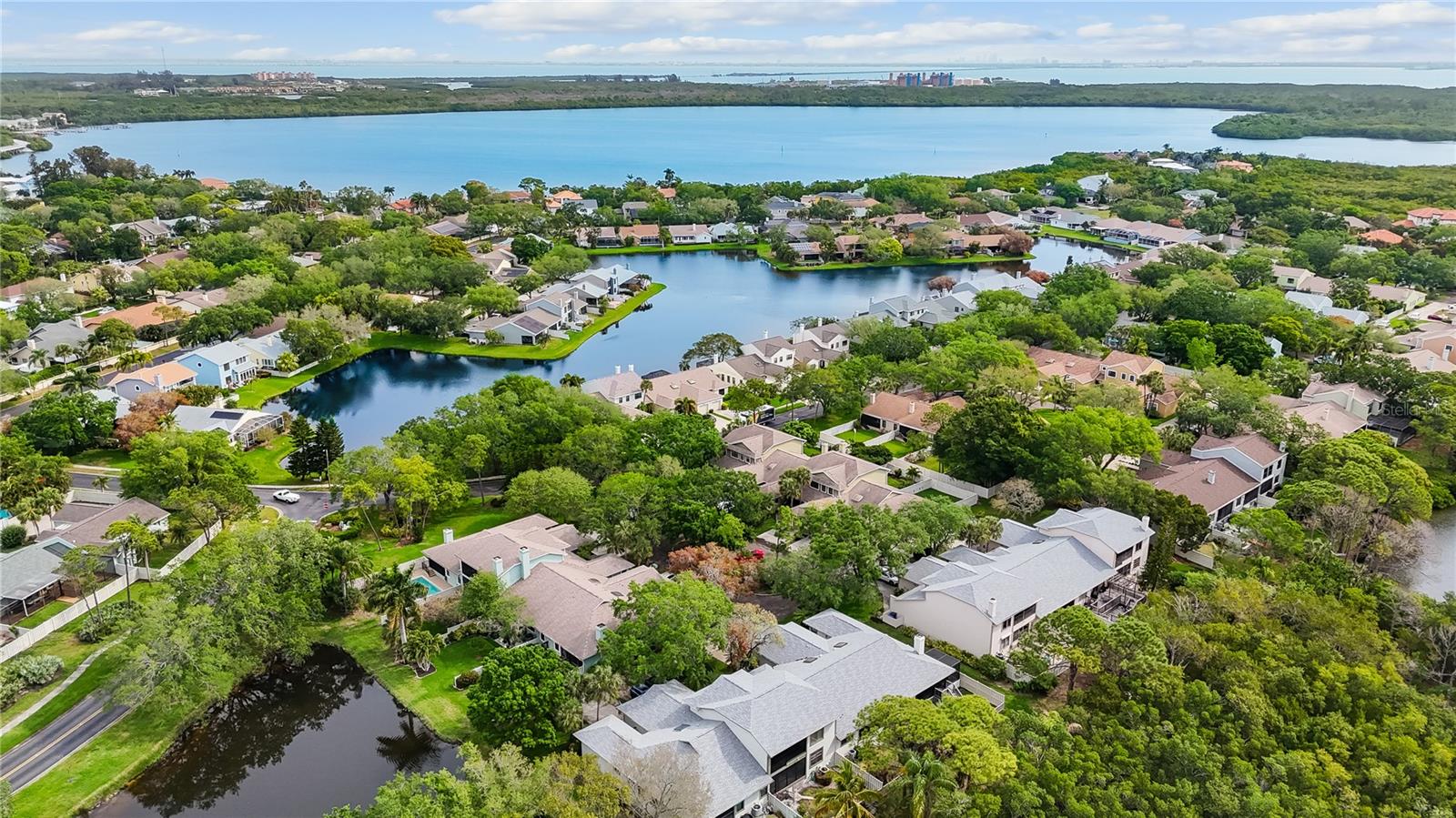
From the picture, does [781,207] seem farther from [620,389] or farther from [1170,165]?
[620,389]

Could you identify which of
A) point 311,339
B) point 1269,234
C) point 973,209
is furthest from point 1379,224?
point 311,339

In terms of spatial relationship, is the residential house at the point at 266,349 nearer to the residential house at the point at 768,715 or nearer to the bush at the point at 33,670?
the bush at the point at 33,670

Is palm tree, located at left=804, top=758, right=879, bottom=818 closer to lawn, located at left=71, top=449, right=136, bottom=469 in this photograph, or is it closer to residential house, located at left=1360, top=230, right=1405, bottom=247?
lawn, located at left=71, top=449, right=136, bottom=469

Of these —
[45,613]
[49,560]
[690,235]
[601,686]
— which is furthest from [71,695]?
[690,235]

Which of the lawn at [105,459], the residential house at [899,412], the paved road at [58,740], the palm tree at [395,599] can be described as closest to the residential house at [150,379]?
the lawn at [105,459]

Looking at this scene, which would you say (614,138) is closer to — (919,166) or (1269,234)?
(919,166)
